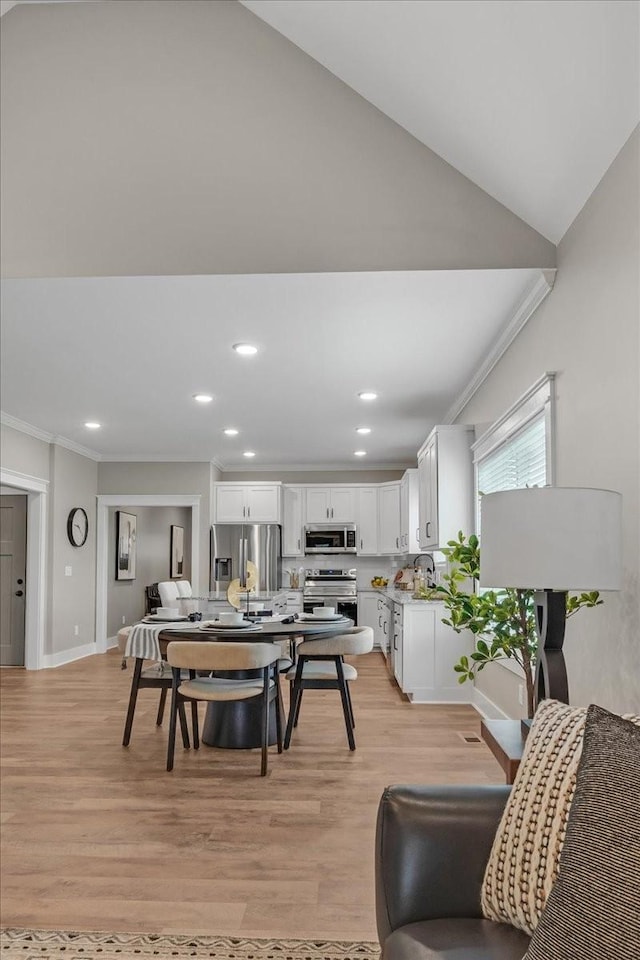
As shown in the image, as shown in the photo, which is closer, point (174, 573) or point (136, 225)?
point (136, 225)

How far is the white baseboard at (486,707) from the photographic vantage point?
506 centimetres

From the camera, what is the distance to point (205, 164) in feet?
11.7

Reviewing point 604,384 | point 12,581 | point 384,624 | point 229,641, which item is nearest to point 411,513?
point 384,624

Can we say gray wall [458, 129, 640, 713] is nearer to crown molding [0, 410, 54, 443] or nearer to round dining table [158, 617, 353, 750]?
round dining table [158, 617, 353, 750]

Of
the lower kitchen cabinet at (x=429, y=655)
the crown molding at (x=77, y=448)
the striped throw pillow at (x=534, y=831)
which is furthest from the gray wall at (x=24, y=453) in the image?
the striped throw pillow at (x=534, y=831)

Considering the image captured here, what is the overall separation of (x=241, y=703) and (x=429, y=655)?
2.18m

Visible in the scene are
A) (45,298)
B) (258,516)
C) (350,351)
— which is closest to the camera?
(45,298)

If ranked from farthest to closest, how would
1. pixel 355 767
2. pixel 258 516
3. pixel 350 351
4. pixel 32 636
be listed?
1. pixel 258 516
2. pixel 32 636
3. pixel 350 351
4. pixel 355 767

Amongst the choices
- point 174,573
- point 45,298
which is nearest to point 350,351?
point 45,298

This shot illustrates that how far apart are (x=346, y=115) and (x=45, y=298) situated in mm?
1827

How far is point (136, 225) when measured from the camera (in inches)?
140

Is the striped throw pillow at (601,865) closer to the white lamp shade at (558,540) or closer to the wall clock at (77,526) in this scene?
the white lamp shade at (558,540)

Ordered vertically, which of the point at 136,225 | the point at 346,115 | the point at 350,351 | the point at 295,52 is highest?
the point at 295,52

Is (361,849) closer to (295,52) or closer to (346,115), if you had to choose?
(346,115)
